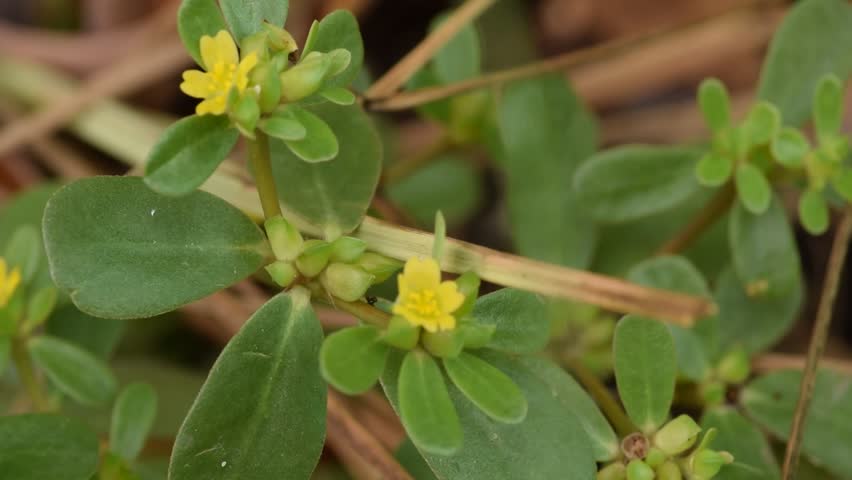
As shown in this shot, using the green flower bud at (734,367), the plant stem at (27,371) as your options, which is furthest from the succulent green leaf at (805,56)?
the plant stem at (27,371)

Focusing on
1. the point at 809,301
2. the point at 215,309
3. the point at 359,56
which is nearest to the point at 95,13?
the point at 215,309

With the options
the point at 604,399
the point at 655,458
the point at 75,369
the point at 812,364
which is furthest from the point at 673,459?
the point at 75,369

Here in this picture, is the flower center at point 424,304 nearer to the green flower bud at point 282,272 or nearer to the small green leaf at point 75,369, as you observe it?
the green flower bud at point 282,272

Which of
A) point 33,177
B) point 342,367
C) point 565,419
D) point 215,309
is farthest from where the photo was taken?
point 33,177

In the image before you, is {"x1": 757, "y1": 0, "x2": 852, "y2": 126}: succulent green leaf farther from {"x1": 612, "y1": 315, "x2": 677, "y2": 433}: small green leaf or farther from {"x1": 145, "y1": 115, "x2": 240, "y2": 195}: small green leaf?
{"x1": 145, "y1": 115, "x2": 240, "y2": 195}: small green leaf

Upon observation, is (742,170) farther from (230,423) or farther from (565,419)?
(230,423)

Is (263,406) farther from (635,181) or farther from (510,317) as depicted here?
(635,181)

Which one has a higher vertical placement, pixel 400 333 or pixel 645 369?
pixel 400 333
